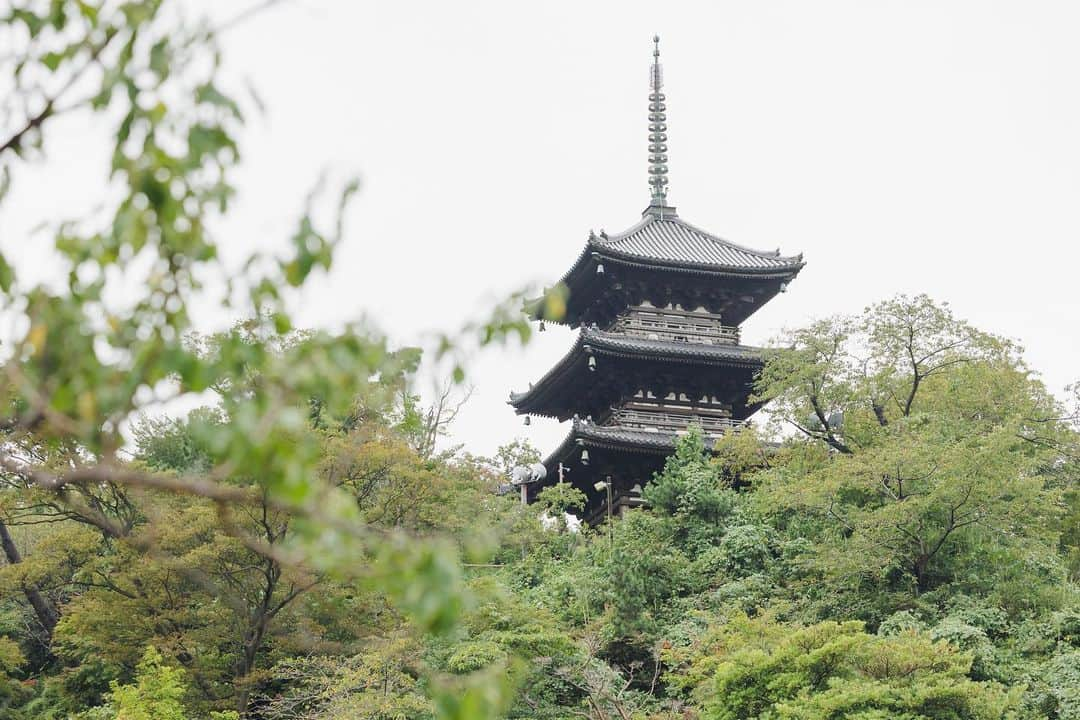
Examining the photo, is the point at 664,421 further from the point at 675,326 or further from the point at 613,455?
the point at 675,326

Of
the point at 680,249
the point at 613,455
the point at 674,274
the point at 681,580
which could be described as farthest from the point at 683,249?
the point at 681,580

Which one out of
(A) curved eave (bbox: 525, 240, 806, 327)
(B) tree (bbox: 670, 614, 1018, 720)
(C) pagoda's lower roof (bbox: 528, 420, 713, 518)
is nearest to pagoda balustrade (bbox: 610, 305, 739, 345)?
(A) curved eave (bbox: 525, 240, 806, 327)

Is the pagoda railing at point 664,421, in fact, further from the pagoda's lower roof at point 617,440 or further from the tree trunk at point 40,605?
the tree trunk at point 40,605

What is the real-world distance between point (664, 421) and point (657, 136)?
1043 centimetres

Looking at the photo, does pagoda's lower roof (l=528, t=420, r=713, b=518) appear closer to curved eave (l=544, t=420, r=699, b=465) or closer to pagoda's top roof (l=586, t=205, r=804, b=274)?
curved eave (l=544, t=420, r=699, b=465)

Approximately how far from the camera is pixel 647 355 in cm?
2775

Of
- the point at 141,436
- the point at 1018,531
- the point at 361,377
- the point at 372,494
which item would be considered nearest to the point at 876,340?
the point at 1018,531

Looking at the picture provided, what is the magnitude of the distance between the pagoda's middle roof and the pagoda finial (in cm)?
143

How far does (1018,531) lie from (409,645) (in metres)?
8.99

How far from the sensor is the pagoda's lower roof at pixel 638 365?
91.1 feet

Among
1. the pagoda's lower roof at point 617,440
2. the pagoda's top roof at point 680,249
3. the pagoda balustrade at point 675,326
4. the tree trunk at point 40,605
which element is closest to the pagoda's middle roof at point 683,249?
the pagoda's top roof at point 680,249

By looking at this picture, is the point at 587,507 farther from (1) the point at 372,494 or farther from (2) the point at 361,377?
(2) the point at 361,377

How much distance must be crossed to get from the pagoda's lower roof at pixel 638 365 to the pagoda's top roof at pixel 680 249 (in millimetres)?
1785

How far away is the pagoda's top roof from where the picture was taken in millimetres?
29219
